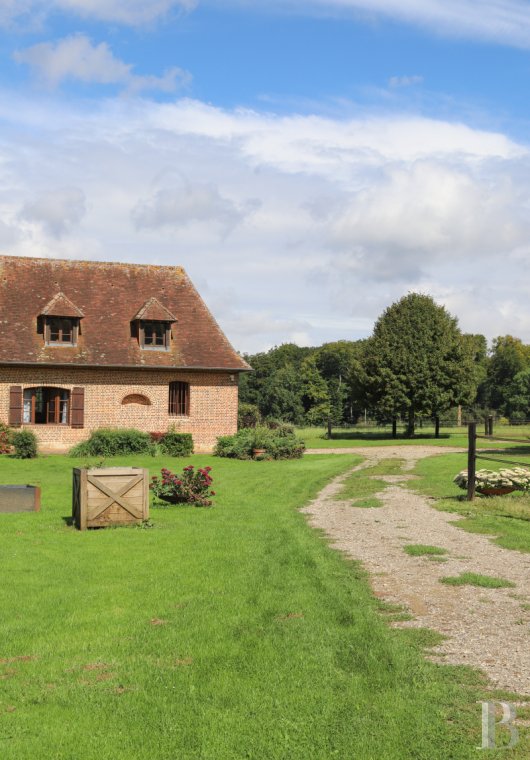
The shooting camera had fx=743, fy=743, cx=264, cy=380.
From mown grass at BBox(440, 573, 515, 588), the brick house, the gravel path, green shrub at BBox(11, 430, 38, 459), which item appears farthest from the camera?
the brick house

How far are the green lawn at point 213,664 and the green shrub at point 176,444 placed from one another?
19.4 meters

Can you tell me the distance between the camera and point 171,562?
991 cm

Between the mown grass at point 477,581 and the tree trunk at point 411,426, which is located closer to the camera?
the mown grass at point 477,581

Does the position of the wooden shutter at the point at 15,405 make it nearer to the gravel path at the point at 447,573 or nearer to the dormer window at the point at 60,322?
the dormer window at the point at 60,322

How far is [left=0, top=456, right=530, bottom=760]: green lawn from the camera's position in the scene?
4625mm

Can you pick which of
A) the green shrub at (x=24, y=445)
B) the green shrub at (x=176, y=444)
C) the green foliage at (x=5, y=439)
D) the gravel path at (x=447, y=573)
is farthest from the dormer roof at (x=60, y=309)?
the gravel path at (x=447, y=573)

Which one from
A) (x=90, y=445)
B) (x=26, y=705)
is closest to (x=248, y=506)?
(x=26, y=705)

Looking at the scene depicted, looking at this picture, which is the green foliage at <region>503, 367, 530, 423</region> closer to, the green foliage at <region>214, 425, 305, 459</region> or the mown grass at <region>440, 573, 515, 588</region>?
the green foliage at <region>214, 425, 305, 459</region>

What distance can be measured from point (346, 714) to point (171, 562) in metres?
5.28

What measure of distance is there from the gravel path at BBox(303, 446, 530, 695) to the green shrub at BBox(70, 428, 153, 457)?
14.8m

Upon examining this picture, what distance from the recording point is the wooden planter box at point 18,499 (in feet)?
47.5

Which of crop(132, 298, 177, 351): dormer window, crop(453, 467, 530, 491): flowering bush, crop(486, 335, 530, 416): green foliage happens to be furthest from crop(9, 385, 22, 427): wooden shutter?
crop(486, 335, 530, 416): green foliage

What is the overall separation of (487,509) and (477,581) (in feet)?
21.9

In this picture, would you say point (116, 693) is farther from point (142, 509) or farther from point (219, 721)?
point (142, 509)
